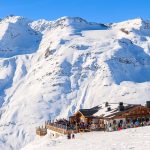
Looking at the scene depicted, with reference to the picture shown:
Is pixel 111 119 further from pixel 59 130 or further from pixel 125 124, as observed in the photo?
pixel 59 130

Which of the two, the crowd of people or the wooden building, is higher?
the wooden building

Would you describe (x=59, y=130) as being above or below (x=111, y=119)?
below

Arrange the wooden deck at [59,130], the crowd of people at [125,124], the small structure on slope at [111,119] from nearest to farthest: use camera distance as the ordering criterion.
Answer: the crowd of people at [125,124], the small structure on slope at [111,119], the wooden deck at [59,130]

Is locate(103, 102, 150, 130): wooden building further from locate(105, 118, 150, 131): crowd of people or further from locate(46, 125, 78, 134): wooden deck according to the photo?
locate(46, 125, 78, 134): wooden deck

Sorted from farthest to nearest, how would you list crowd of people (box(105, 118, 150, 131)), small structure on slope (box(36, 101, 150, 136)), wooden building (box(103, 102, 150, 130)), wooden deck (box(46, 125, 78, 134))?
wooden building (box(103, 102, 150, 130))
wooden deck (box(46, 125, 78, 134))
small structure on slope (box(36, 101, 150, 136))
crowd of people (box(105, 118, 150, 131))

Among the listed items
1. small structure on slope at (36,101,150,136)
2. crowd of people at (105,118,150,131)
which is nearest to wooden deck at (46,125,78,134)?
small structure on slope at (36,101,150,136)

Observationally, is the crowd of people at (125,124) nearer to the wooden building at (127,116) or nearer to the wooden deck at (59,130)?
the wooden building at (127,116)

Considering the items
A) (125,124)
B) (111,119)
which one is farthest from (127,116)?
(125,124)

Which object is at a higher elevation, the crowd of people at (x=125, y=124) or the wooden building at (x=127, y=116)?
the wooden building at (x=127, y=116)

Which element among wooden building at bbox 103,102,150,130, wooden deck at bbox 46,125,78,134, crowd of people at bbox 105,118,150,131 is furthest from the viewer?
wooden building at bbox 103,102,150,130

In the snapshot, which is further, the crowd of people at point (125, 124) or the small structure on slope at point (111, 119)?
the small structure on slope at point (111, 119)

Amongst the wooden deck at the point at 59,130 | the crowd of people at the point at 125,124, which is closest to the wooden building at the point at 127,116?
the crowd of people at the point at 125,124

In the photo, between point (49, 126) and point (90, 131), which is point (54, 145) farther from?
point (49, 126)
